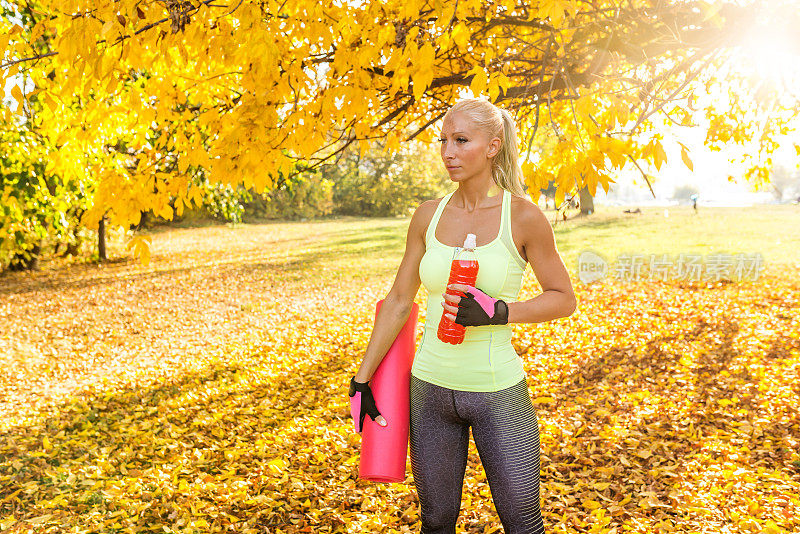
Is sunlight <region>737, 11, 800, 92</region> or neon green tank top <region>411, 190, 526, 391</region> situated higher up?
sunlight <region>737, 11, 800, 92</region>

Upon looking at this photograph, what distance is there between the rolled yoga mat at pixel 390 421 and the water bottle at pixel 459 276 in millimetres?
215

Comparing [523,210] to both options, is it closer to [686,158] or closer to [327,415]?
[686,158]

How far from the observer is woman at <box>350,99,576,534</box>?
A: 1951mm

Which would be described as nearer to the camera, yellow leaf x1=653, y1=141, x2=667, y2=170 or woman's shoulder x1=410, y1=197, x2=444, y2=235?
woman's shoulder x1=410, y1=197, x2=444, y2=235

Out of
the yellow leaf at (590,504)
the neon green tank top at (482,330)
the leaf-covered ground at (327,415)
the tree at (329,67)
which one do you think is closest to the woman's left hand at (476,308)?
the neon green tank top at (482,330)

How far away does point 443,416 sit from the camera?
6.72ft

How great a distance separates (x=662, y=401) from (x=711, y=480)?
57.8 inches

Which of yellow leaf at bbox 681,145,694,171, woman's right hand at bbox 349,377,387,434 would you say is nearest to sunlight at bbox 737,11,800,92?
yellow leaf at bbox 681,145,694,171

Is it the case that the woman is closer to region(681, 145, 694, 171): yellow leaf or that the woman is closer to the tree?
the tree

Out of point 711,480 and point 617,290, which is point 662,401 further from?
point 617,290

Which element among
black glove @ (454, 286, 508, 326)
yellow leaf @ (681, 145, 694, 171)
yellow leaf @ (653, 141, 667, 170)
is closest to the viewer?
black glove @ (454, 286, 508, 326)

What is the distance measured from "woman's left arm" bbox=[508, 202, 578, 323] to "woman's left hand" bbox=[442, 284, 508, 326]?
67 millimetres

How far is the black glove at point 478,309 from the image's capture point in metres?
1.85

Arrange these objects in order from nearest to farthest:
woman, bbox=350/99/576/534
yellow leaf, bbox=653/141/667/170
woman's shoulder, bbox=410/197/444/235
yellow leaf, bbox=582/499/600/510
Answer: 1. woman, bbox=350/99/576/534
2. woman's shoulder, bbox=410/197/444/235
3. yellow leaf, bbox=653/141/667/170
4. yellow leaf, bbox=582/499/600/510
